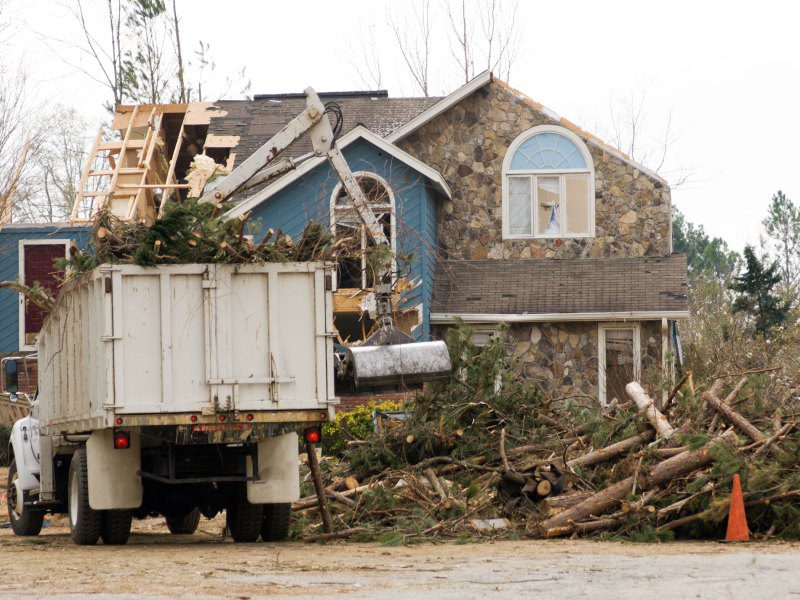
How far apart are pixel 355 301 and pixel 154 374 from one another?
1251cm

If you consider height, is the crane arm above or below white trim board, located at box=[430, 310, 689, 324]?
above

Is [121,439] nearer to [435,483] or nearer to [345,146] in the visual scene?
[435,483]

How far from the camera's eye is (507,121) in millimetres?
24672

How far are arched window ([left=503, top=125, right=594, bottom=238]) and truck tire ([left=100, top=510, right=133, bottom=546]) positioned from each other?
14307 mm

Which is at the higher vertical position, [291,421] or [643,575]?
[291,421]

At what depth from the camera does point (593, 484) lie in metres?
12.2

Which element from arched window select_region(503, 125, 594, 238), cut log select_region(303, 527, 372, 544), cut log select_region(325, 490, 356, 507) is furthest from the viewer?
arched window select_region(503, 125, 594, 238)

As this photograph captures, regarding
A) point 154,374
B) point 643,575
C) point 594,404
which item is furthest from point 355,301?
point 643,575

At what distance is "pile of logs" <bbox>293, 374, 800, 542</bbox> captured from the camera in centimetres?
1112

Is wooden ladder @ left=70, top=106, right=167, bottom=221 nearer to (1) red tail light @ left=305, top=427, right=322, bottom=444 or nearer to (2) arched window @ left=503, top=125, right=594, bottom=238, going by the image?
(2) arched window @ left=503, top=125, right=594, bottom=238

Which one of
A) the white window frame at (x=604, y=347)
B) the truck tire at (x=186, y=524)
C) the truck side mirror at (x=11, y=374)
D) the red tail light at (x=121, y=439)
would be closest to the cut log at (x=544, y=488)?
the red tail light at (x=121, y=439)

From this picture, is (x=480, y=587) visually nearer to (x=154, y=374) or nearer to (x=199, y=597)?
(x=199, y=597)

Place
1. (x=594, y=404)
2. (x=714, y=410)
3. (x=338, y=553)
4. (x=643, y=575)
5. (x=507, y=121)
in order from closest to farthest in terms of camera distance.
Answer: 1. (x=643, y=575)
2. (x=338, y=553)
3. (x=714, y=410)
4. (x=594, y=404)
5. (x=507, y=121)

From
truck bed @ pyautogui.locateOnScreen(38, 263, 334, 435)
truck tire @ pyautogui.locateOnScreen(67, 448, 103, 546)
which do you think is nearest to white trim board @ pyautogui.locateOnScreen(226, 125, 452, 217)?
truck tire @ pyautogui.locateOnScreen(67, 448, 103, 546)
